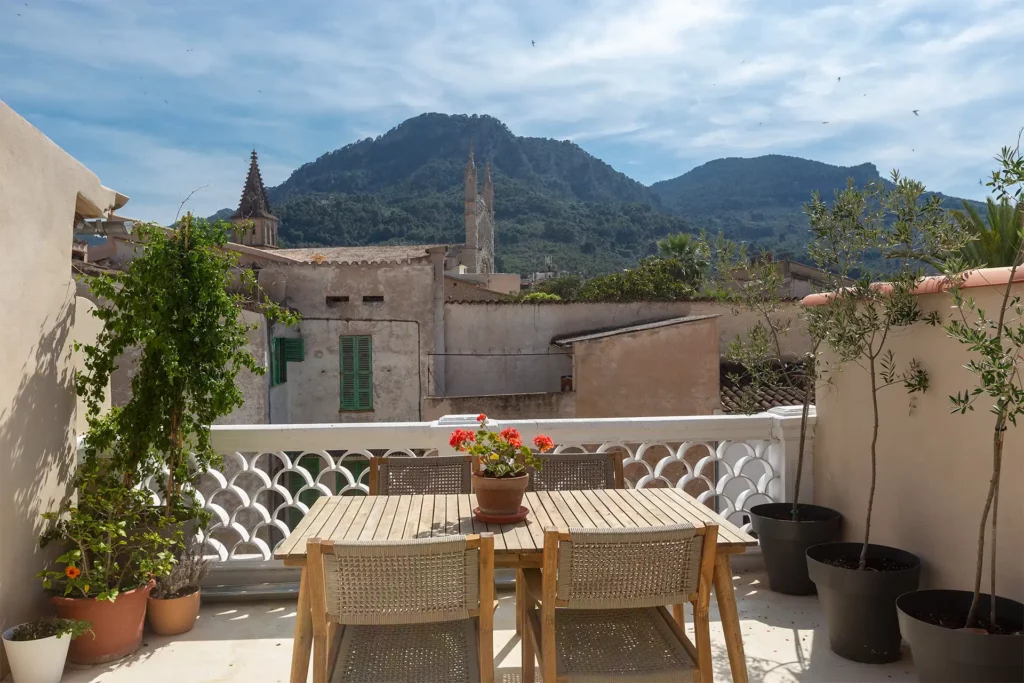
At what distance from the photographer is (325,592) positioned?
2047 mm

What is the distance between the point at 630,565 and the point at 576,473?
4.66ft

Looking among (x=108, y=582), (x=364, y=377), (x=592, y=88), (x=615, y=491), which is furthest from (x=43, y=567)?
(x=364, y=377)

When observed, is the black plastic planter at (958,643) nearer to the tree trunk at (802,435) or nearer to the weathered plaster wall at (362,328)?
the tree trunk at (802,435)

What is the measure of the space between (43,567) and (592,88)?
681 cm

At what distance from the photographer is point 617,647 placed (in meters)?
2.34

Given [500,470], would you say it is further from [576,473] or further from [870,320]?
[870,320]

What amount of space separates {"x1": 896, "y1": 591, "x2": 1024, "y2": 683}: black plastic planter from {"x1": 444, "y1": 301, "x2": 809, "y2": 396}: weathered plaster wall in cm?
1299

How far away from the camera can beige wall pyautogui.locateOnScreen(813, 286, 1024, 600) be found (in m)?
2.84

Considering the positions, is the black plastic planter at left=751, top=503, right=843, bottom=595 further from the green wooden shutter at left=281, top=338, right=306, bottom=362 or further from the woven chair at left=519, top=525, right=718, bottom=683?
the green wooden shutter at left=281, top=338, right=306, bottom=362

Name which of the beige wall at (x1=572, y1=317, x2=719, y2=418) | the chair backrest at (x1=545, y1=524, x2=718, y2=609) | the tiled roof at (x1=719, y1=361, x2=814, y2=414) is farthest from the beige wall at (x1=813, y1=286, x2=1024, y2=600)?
the beige wall at (x1=572, y1=317, x2=719, y2=418)

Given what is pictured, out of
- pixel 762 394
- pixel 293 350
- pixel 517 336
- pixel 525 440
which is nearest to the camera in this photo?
pixel 525 440

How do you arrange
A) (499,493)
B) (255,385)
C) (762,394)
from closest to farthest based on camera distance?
1. (499,493)
2. (762,394)
3. (255,385)

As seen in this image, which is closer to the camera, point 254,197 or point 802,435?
point 802,435

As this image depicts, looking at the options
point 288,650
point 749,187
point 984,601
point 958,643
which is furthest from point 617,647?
point 749,187
